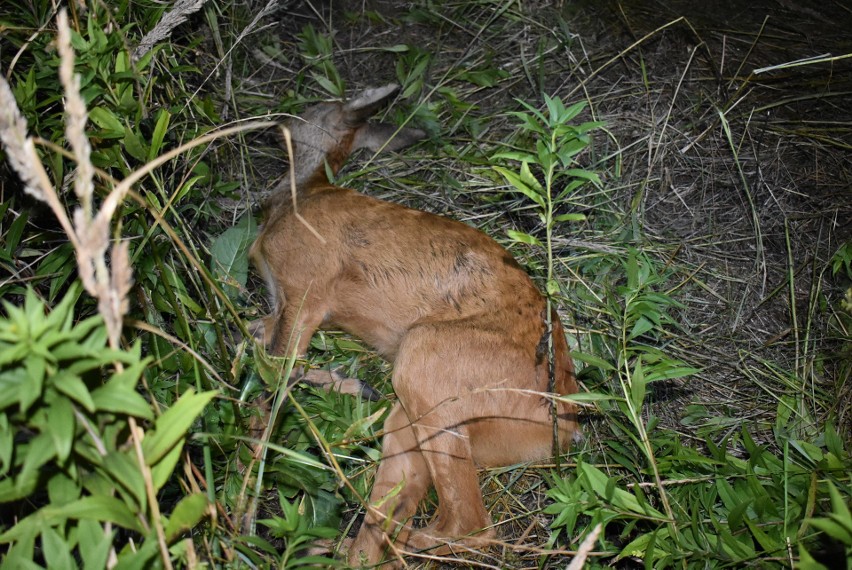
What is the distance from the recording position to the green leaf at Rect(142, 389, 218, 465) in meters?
1.70

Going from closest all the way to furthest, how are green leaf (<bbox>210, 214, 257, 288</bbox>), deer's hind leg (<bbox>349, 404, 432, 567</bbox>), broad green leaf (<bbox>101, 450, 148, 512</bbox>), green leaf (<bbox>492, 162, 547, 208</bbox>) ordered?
1. broad green leaf (<bbox>101, 450, 148, 512</bbox>)
2. green leaf (<bbox>492, 162, 547, 208</bbox>)
3. deer's hind leg (<bbox>349, 404, 432, 567</bbox>)
4. green leaf (<bbox>210, 214, 257, 288</bbox>)

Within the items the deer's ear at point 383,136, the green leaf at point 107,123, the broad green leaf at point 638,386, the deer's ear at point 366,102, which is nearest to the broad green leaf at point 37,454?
the green leaf at point 107,123

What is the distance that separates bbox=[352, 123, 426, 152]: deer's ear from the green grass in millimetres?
117

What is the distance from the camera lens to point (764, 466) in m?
2.89

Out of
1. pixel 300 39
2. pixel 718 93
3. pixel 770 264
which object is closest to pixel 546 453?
pixel 770 264

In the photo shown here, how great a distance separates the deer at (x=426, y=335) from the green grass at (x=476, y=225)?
0.14 meters

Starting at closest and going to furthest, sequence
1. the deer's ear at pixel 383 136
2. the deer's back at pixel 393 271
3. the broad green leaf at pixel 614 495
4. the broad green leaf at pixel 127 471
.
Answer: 1. the broad green leaf at pixel 127 471
2. the broad green leaf at pixel 614 495
3. the deer's back at pixel 393 271
4. the deer's ear at pixel 383 136

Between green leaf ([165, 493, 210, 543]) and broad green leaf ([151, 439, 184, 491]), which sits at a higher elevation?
broad green leaf ([151, 439, 184, 491])

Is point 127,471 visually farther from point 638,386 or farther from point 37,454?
point 638,386

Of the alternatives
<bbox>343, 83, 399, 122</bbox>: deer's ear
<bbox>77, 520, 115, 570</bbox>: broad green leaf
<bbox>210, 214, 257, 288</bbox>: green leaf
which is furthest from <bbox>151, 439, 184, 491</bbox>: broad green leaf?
<bbox>343, 83, 399, 122</bbox>: deer's ear

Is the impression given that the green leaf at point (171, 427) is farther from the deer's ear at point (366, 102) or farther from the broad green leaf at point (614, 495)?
the deer's ear at point (366, 102)

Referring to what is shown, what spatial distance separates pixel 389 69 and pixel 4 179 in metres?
2.67

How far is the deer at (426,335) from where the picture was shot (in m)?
3.16

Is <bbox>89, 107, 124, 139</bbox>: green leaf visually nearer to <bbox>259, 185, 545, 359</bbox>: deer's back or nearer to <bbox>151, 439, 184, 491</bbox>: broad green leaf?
<bbox>259, 185, 545, 359</bbox>: deer's back
